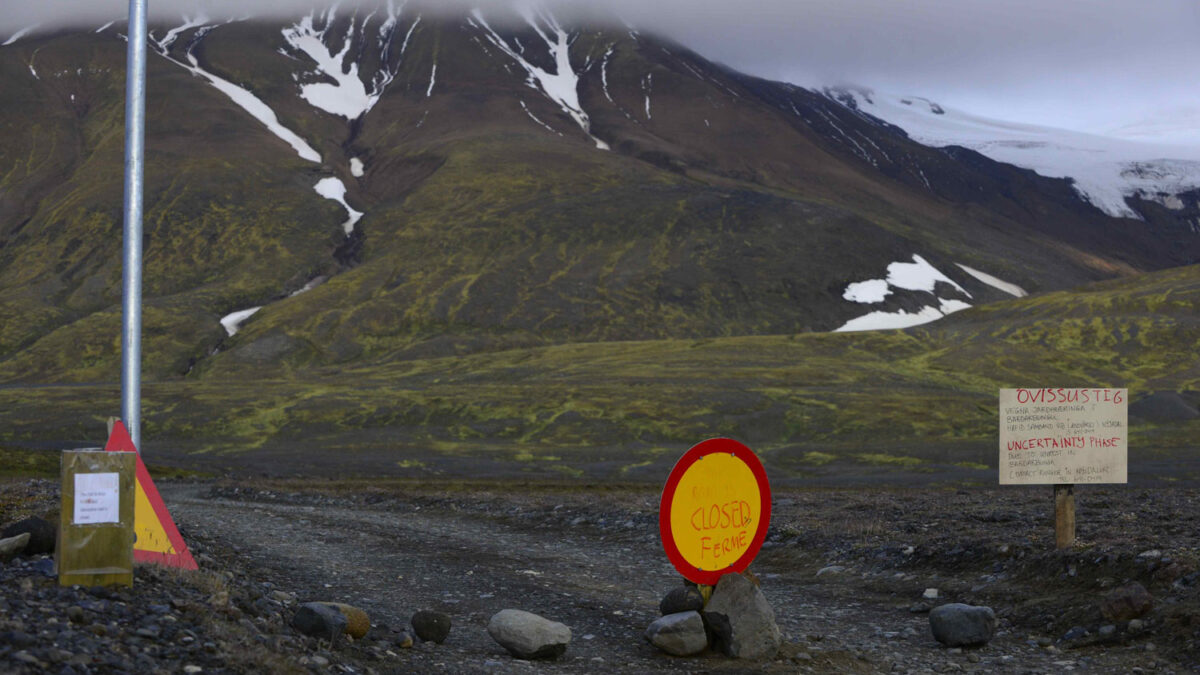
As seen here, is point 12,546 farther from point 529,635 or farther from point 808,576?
point 808,576

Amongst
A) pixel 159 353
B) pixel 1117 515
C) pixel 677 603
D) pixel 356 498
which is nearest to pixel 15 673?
pixel 677 603

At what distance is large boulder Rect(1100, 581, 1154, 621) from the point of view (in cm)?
1226

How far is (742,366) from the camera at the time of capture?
11412 centimetres

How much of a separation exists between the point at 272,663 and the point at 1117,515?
18170 mm

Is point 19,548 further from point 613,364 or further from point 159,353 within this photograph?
point 159,353

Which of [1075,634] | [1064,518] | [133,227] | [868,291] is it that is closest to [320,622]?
[133,227]

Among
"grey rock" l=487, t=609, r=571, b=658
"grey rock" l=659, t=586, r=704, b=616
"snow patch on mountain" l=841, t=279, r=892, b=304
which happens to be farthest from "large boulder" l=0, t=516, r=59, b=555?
"snow patch on mountain" l=841, t=279, r=892, b=304

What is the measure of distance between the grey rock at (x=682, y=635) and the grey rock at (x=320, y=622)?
320cm

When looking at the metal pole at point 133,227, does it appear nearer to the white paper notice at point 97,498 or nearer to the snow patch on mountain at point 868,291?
the white paper notice at point 97,498

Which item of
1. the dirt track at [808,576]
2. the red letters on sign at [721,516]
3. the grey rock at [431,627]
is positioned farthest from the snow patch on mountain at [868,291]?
the grey rock at [431,627]

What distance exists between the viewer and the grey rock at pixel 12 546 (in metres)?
11.1

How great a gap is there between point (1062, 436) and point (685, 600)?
716 centimetres

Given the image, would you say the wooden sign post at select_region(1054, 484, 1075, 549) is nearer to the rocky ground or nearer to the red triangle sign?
the rocky ground

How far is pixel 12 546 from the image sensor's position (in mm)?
11195
